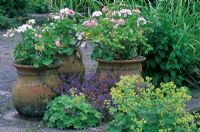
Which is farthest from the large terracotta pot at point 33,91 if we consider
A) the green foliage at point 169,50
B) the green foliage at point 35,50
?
the green foliage at point 169,50

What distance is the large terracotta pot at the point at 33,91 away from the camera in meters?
5.80

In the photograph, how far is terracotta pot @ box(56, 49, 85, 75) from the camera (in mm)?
6605

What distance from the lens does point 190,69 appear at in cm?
729

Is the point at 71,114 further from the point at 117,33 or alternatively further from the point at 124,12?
the point at 124,12

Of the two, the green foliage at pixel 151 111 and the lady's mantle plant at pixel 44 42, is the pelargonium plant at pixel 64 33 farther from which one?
the green foliage at pixel 151 111

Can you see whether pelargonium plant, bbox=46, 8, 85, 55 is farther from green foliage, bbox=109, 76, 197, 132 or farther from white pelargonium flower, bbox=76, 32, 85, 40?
green foliage, bbox=109, 76, 197, 132

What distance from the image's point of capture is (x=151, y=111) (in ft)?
16.4

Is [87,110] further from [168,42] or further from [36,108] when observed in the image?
[168,42]

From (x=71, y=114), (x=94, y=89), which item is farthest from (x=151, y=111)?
(x=94, y=89)

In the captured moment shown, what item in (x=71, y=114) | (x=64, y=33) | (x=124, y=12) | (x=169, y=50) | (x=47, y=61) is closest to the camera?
(x=71, y=114)

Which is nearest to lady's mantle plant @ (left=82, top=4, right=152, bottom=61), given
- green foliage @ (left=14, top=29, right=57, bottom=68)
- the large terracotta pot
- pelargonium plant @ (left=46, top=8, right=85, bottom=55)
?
pelargonium plant @ (left=46, top=8, right=85, bottom=55)

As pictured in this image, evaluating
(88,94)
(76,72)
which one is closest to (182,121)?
(88,94)

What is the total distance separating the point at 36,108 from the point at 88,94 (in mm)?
572

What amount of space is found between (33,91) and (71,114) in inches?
19.9
